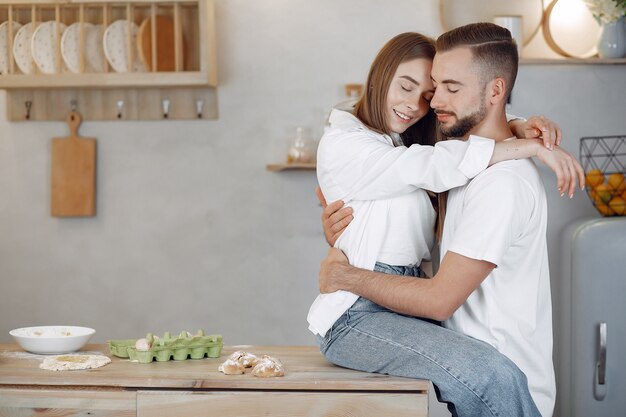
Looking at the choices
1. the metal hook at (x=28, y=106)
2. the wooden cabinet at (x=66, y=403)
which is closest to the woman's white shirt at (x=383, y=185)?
the wooden cabinet at (x=66, y=403)

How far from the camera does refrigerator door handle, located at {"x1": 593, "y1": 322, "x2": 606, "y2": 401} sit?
337 centimetres

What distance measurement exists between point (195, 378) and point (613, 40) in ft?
8.67

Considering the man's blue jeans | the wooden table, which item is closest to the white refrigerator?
the man's blue jeans

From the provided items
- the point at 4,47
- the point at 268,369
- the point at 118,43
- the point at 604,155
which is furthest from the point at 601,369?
the point at 4,47

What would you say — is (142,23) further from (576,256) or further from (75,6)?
(576,256)

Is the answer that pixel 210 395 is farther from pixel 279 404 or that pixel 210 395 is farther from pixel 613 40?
pixel 613 40

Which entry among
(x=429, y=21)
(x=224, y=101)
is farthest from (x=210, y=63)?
(x=429, y=21)

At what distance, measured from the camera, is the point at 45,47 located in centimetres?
382

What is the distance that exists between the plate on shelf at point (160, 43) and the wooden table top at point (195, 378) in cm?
192

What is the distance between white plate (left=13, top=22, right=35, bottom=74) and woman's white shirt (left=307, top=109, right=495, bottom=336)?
2074mm

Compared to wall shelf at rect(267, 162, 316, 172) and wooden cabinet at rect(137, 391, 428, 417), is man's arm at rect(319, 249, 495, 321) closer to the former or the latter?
wooden cabinet at rect(137, 391, 428, 417)

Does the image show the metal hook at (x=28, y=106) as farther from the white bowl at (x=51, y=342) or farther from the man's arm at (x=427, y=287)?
the man's arm at (x=427, y=287)

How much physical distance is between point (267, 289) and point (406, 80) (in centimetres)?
198

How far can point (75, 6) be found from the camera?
3.86 m
